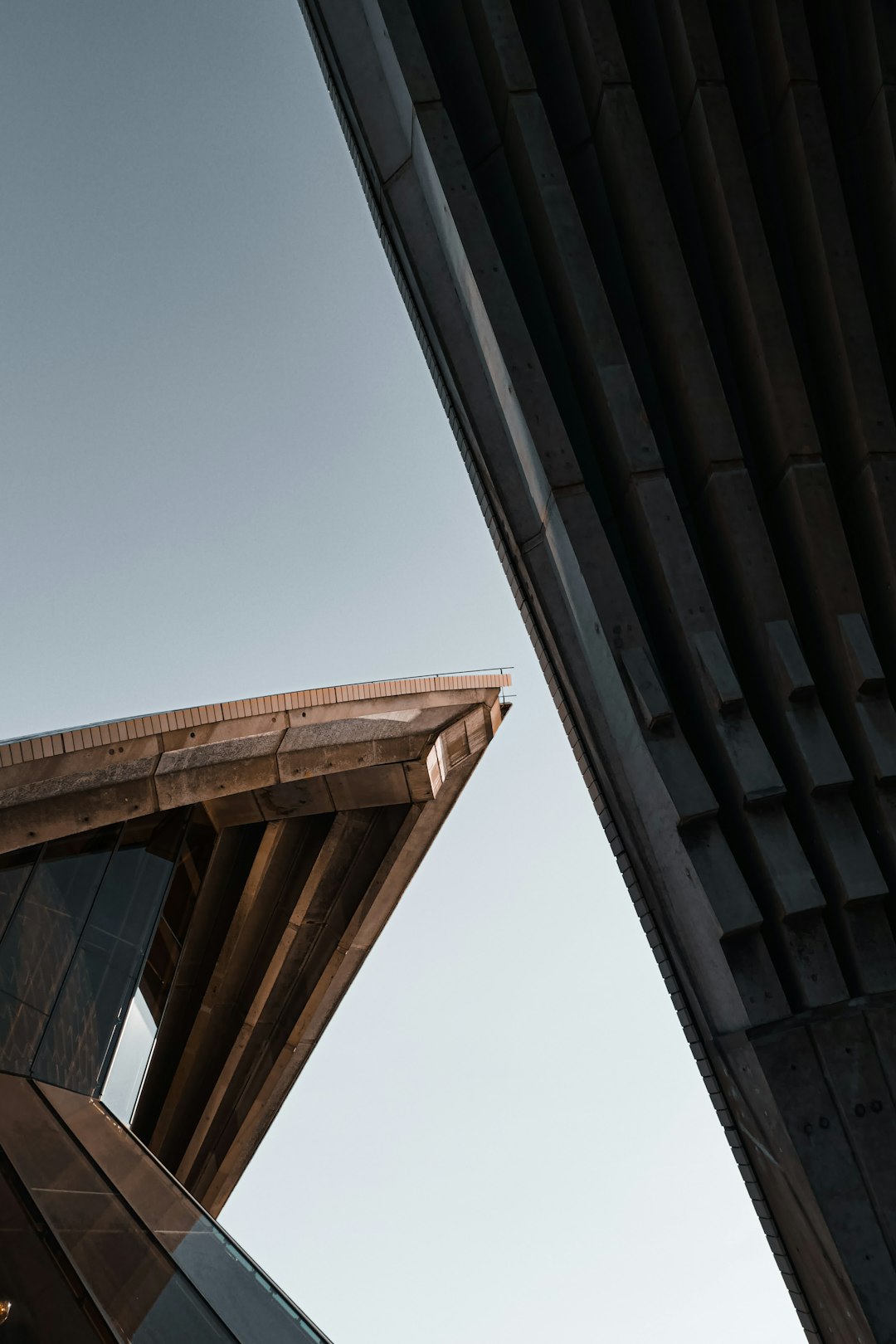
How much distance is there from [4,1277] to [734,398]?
10994 mm

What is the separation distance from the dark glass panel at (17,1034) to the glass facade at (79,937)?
0.04 feet

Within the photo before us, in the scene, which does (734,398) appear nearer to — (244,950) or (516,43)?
(516,43)

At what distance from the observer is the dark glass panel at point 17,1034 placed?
12367 mm

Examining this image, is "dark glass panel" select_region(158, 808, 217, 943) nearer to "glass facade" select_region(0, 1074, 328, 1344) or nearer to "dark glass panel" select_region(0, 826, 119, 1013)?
"dark glass panel" select_region(0, 826, 119, 1013)

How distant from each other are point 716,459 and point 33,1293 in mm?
9899

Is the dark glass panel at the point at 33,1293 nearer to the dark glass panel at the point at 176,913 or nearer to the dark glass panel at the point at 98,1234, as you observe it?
the dark glass panel at the point at 98,1234

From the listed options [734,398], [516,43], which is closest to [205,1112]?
[734,398]

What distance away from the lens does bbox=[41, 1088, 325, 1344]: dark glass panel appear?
28.5 ft

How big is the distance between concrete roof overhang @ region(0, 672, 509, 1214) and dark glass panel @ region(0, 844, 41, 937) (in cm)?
61

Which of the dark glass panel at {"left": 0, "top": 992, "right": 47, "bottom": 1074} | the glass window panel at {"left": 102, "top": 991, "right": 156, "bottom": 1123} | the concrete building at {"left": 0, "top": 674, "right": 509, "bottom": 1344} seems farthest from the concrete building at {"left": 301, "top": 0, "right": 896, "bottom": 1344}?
the glass window panel at {"left": 102, "top": 991, "right": 156, "bottom": 1123}

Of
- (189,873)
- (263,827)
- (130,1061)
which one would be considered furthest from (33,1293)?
(263,827)

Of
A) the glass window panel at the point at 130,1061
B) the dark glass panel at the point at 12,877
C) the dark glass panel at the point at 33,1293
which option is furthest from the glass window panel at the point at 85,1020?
the dark glass panel at the point at 33,1293

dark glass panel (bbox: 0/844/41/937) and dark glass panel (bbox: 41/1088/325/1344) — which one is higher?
dark glass panel (bbox: 0/844/41/937)

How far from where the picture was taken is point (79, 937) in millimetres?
14047
